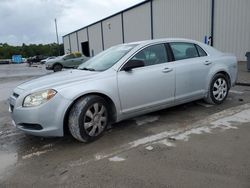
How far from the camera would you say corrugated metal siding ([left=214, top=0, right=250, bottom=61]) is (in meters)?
13.4

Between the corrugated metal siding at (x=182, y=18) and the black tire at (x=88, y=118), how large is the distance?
45.0ft

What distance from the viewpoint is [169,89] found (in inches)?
178

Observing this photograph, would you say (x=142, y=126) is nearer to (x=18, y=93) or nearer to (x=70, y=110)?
(x=70, y=110)

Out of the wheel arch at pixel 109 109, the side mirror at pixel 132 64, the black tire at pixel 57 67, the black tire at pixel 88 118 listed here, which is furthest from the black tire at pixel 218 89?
the black tire at pixel 57 67

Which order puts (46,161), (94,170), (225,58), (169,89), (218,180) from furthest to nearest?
(225,58) < (169,89) < (46,161) < (94,170) < (218,180)

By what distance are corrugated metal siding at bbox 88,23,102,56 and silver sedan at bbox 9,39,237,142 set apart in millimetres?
27511

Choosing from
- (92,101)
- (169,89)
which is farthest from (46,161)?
(169,89)

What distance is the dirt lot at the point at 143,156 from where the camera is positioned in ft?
9.02

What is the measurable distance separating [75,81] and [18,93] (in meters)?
0.88

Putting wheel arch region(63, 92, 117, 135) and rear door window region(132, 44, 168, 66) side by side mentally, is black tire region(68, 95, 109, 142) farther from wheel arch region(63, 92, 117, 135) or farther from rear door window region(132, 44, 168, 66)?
rear door window region(132, 44, 168, 66)

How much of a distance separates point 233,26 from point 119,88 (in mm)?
12444

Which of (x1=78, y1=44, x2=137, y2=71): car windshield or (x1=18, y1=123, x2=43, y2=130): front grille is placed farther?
(x1=78, y1=44, x2=137, y2=71): car windshield

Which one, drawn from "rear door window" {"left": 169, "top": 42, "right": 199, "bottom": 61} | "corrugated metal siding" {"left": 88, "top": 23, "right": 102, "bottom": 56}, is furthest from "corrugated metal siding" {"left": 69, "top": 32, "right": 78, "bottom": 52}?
"rear door window" {"left": 169, "top": 42, "right": 199, "bottom": 61}

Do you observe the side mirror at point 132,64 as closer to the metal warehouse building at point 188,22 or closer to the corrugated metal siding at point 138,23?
the metal warehouse building at point 188,22
